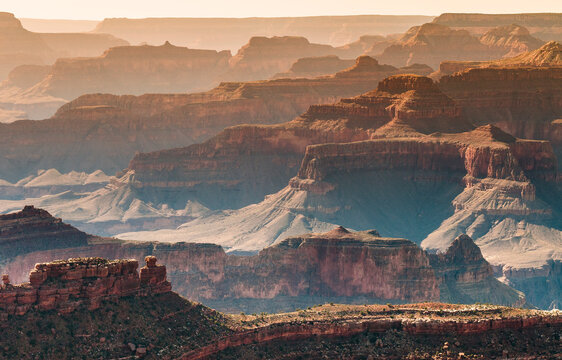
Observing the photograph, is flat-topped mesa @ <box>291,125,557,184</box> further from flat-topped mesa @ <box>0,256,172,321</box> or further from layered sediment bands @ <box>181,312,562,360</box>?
flat-topped mesa @ <box>0,256,172,321</box>

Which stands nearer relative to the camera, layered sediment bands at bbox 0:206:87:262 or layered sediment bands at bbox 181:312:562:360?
layered sediment bands at bbox 181:312:562:360

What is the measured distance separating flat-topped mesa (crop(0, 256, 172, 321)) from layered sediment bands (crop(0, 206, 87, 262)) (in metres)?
59.7

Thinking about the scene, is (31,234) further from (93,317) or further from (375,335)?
(93,317)

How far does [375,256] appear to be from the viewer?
13812 cm

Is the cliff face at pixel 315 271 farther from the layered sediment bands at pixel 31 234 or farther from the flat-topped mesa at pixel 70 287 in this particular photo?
the flat-topped mesa at pixel 70 287

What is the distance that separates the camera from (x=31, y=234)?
135m

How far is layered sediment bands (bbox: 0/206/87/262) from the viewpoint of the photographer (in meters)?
134

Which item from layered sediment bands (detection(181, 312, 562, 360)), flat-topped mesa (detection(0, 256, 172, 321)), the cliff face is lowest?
layered sediment bands (detection(181, 312, 562, 360))

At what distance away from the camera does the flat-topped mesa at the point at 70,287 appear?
7169 cm

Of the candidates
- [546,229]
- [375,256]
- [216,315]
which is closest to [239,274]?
[375,256]

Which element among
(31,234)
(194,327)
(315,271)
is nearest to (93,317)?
(194,327)

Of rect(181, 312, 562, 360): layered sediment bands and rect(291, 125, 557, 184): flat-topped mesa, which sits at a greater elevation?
rect(291, 125, 557, 184): flat-topped mesa

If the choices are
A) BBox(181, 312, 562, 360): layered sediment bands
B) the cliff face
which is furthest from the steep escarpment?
the cliff face

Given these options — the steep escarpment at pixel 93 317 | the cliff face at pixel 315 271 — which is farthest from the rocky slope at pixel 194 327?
the cliff face at pixel 315 271
